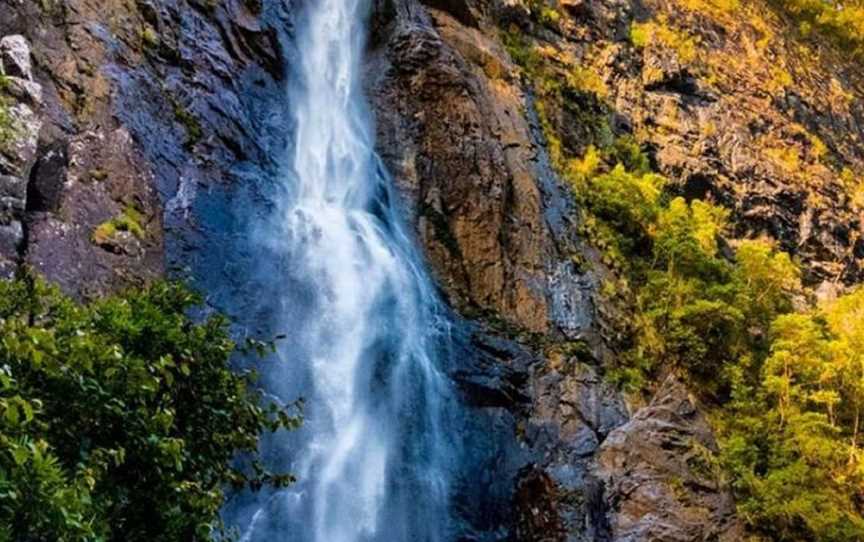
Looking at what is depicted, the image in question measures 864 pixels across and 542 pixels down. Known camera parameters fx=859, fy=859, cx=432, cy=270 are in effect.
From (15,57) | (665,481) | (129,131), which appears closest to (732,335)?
(665,481)

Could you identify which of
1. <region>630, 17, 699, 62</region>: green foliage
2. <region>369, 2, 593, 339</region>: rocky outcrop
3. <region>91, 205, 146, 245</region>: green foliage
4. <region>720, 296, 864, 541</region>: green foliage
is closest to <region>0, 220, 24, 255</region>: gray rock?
<region>91, 205, 146, 245</region>: green foliage

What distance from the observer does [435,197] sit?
1841 cm

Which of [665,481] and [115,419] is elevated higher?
[115,419]

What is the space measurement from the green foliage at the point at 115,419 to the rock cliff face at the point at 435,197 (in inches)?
128

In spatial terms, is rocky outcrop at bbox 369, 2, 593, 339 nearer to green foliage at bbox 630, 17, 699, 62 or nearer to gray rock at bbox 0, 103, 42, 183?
gray rock at bbox 0, 103, 42, 183

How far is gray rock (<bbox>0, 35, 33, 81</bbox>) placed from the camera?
10.2m

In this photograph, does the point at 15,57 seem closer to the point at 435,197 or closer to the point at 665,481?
the point at 435,197

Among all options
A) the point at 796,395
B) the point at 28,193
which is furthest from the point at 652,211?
the point at 28,193

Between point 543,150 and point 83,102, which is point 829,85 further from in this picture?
point 83,102

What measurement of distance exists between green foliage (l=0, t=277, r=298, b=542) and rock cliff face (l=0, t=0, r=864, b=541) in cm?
325

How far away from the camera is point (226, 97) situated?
15.6m

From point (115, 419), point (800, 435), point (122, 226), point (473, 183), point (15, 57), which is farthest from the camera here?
point (473, 183)

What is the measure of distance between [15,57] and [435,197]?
9.56 m

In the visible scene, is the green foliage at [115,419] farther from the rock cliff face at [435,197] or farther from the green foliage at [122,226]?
the green foliage at [122,226]
